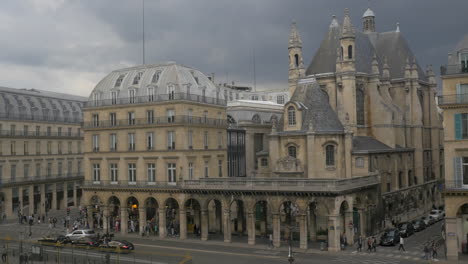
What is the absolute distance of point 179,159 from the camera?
6141 centimetres

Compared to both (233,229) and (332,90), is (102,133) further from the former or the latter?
(332,90)

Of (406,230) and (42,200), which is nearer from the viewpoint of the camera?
(406,230)

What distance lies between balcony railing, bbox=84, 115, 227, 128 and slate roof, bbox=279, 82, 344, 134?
9.87 m

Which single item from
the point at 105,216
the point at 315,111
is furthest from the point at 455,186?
the point at 105,216

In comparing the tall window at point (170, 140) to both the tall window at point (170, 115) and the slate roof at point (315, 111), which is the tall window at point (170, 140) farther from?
the slate roof at point (315, 111)

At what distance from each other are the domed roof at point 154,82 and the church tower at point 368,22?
34.3 meters

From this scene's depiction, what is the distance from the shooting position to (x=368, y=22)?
8944 cm

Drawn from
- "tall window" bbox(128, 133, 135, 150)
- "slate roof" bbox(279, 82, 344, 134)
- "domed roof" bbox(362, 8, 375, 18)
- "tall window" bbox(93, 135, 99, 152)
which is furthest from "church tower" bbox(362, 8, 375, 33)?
Answer: "tall window" bbox(93, 135, 99, 152)

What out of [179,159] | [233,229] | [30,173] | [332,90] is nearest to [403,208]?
[332,90]

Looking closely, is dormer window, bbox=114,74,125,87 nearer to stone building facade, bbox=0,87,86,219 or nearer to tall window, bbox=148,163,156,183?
tall window, bbox=148,163,156,183

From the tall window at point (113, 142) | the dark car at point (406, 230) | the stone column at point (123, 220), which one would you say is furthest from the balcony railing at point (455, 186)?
the tall window at point (113, 142)

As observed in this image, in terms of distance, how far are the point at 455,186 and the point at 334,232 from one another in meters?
11.9

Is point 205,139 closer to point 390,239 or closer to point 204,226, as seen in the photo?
point 204,226

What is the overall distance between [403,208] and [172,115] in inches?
1345
